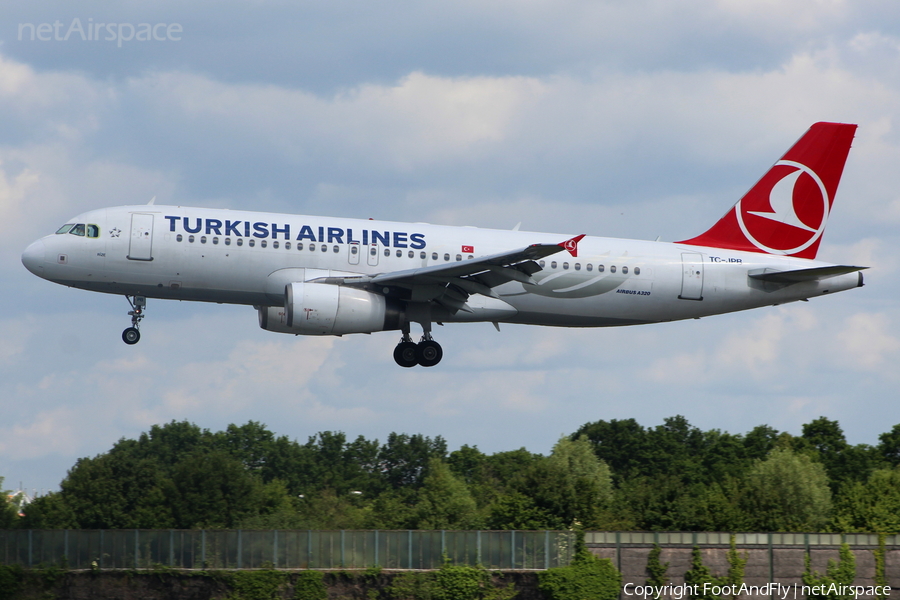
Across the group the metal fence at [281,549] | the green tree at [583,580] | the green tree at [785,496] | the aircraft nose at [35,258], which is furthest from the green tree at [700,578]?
the aircraft nose at [35,258]

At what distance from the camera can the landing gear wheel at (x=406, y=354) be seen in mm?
41719

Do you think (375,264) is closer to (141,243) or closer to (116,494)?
(141,243)

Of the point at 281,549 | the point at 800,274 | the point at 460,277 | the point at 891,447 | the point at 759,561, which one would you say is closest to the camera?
the point at 460,277

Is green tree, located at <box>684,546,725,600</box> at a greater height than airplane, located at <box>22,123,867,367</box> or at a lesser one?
lesser

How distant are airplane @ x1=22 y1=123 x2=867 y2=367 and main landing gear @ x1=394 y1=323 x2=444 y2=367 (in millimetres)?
49

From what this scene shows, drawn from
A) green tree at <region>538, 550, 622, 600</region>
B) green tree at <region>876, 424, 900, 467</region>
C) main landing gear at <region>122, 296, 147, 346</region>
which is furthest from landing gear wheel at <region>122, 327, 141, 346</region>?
green tree at <region>876, 424, 900, 467</region>

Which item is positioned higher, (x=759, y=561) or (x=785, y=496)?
(x=785, y=496)

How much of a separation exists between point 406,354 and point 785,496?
46.2 m

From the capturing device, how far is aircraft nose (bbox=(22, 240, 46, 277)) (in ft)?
126

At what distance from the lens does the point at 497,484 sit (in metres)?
124

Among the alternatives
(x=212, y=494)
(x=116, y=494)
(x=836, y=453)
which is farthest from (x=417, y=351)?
(x=836, y=453)

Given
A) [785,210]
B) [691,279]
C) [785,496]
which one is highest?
[785,210]

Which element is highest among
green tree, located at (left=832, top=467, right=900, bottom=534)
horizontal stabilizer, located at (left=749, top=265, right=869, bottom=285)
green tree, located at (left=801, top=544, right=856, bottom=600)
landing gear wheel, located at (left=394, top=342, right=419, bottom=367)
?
horizontal stabilizer, located at (left=749, top=265, right=869, bottom=285)

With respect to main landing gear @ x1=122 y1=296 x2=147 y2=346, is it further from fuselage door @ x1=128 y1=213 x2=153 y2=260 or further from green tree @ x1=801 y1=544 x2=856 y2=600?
green tree @ x1=801 y1=544 x2=856 y2=600
